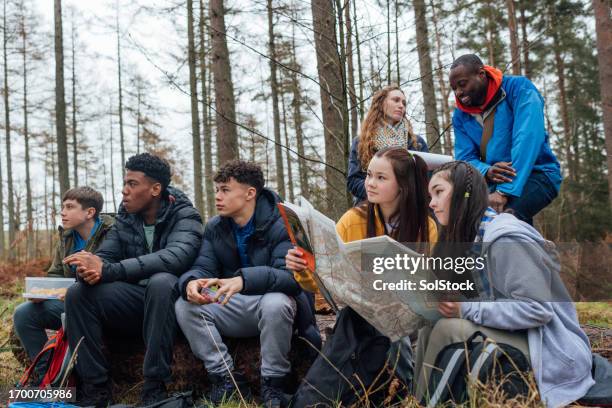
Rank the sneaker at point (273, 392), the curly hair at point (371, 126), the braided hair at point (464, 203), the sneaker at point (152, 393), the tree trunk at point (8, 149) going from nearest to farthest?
the braided hair at point (464, 203)
the sneaker at point (273, 392)
the sneaker at point (152, 393)
the curly hair at point (371, 126)
the tree trunk at point (8, 149)

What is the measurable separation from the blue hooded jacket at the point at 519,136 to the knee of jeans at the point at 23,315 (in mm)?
3013

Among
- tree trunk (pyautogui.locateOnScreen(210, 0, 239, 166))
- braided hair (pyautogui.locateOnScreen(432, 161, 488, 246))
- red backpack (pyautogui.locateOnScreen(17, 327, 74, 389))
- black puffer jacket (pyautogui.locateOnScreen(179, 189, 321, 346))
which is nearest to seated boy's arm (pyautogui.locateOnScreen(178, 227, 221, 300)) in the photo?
black puffer jacket (pyautogui.locateOnScreen(179, 189, 321, 346))

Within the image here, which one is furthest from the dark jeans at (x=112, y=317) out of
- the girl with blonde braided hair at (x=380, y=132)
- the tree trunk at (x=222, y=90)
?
the tree trunk at (x=222, y=90)

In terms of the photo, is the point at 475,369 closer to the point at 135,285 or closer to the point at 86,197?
the point at 135,285

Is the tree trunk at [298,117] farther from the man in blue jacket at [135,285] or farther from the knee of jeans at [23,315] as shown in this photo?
the knee of jeans at [23,315]

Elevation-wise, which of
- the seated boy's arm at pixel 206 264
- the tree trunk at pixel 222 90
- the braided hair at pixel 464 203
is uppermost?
the tree trunk at pixel 222 90

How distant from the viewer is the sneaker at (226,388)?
9.51ft

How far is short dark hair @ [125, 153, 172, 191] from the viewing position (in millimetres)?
3514

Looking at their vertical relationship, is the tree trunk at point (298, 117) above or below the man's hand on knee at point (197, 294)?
above

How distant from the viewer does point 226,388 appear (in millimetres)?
2926

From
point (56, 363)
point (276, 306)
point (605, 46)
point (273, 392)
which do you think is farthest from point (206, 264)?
point (605, 46)

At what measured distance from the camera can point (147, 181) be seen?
3525 mm

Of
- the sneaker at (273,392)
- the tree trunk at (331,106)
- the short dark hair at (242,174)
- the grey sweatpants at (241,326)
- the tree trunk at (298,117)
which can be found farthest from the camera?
the tree trunk at (298,117)

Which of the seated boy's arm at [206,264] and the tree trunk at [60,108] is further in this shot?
the tree trunk at [60,108]
